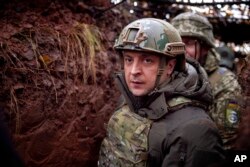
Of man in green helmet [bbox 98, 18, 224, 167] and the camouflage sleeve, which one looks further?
the camouflage sleeve

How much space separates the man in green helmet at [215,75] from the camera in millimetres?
4480

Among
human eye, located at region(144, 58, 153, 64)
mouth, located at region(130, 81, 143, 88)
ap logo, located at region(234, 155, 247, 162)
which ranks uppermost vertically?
human eye, located at region(144, 58, 153, 64)

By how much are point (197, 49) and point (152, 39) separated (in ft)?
7.34

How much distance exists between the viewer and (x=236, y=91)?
4.56 meters

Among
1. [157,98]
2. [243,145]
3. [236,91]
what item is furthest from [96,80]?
[243,145]

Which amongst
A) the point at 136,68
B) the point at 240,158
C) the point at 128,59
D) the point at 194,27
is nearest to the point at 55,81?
the point at 128,59

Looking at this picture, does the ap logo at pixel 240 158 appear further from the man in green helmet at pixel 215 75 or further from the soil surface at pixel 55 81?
the man in green helmet at pixel 215 75

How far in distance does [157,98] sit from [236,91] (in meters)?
2.13

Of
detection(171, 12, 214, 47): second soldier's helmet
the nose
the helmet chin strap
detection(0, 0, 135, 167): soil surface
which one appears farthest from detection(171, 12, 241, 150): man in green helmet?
the nose

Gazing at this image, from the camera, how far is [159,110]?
2.88 meters

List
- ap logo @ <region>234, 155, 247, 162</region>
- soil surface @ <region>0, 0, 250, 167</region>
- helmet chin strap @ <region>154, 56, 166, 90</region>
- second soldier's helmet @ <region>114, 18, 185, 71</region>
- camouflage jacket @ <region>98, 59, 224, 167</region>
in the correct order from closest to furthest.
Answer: ap logo @ <region>234, 155, 247, 162</region>
camouflage jacket @ <region>98, 59, 224, 167</region>
second soldier's helmet @ <region>114, 18, 185, 71</region>
helmet chin strap @ <region>154, 56, 166, 90</region>
soil surface @ <region>0, 0, 250, 167</region>

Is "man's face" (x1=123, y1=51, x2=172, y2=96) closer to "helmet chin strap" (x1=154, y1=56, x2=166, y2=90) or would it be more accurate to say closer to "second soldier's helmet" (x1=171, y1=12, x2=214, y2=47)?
"helmet chin strap" (x1=154, y1=56, x2=166, y2=90)

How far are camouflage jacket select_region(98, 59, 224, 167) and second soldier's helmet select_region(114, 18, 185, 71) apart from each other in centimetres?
31

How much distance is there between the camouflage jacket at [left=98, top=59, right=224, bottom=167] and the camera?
261 centimetres
